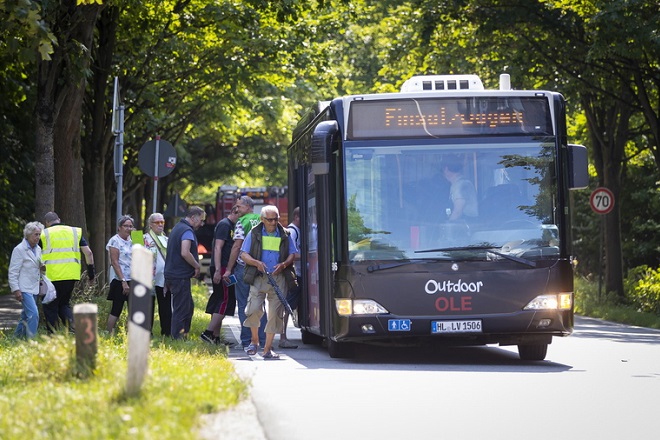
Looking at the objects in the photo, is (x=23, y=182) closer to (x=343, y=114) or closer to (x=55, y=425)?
(x=343, y=114)

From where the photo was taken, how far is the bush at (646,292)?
28562mm

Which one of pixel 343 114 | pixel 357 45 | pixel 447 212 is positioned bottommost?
pixel 447 212

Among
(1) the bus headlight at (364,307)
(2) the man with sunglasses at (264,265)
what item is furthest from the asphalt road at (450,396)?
(1) the bus headlight at (364,307)

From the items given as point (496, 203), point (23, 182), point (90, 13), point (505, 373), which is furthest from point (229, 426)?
point (23, 182)

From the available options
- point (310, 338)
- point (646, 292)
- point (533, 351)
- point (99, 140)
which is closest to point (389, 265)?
point (533, 351)

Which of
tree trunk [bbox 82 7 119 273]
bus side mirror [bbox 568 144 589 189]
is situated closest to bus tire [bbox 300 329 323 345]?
bus side mirror [bbox 568 144 589 189]

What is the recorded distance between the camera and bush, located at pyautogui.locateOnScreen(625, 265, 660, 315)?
28.6 metres

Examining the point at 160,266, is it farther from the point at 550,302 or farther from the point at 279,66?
the point at 279,66

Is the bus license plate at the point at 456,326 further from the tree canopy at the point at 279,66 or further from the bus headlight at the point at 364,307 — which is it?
the tree canopy at the point at 279,66

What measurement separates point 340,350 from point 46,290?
158 inches

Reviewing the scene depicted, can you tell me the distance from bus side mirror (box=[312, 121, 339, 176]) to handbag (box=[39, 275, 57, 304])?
4.48m

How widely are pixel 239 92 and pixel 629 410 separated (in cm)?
2334

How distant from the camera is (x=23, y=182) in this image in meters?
33.7

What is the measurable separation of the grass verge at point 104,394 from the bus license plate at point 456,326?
2.53m
